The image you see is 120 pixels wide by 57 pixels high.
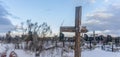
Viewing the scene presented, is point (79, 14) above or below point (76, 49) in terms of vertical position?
above

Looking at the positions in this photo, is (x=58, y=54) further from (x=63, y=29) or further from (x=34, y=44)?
(x=63, y=29)

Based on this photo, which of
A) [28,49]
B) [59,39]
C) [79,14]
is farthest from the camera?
[59,39]

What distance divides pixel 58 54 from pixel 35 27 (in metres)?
3.82

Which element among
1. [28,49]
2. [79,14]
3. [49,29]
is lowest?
[28,49]

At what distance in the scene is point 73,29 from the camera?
20.8 ft

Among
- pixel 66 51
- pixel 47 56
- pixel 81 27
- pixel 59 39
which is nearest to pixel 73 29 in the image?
pixel 81 27

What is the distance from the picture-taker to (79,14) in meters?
6.17

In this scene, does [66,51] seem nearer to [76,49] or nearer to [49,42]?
[49,42]

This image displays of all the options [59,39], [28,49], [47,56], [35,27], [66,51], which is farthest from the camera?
[59,39]

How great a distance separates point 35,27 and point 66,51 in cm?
325

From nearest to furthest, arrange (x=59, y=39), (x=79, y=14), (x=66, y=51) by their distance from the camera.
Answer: (x=79, y=14), (x=66, y=51), (x=59, y=39)

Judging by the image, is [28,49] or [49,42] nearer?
[28,49]

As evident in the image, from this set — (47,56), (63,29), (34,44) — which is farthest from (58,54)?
(63,29)

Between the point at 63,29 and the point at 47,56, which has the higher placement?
the point at 63,29
